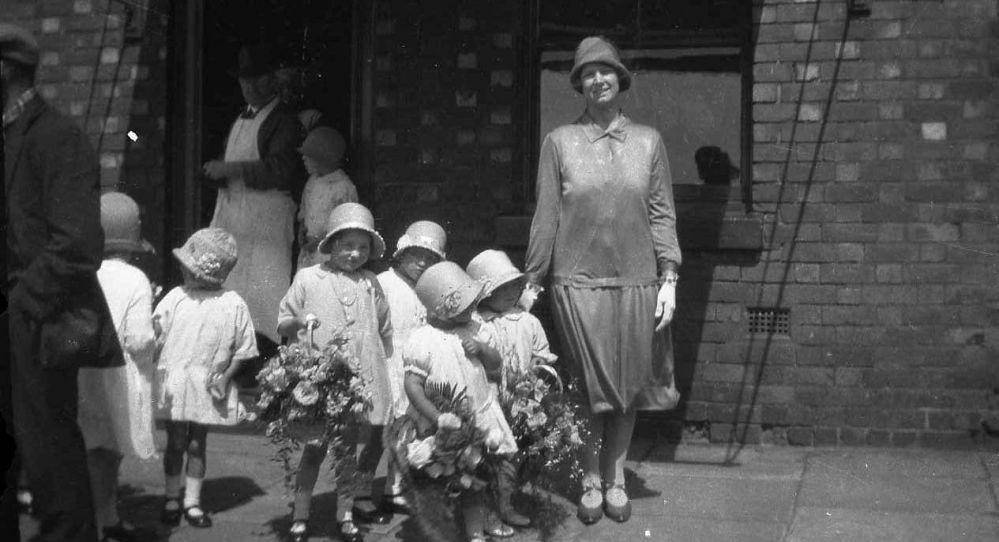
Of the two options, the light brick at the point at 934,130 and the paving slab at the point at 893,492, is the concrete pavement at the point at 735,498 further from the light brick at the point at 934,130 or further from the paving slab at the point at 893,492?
the light brick at the point at 934,130

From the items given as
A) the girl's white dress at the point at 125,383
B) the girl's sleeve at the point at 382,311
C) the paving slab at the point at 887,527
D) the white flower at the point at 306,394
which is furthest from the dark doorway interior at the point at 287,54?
the paving slab at the point at 887,527

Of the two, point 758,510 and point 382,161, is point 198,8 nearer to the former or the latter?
point 382,161

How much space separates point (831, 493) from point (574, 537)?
1.44 metres

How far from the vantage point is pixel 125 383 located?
5.54 meters

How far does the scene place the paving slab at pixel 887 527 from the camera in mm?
5492

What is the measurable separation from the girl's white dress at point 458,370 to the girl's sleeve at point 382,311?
24.3 inches

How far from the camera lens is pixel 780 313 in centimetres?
753

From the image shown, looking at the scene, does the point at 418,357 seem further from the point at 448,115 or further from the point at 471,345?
the point at 448,115

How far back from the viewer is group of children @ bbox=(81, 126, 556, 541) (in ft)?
17.4

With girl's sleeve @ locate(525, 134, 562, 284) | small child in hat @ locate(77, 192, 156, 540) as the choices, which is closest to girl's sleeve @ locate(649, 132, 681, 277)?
girl's sleeve @ locate(525, 134, 562, 284)

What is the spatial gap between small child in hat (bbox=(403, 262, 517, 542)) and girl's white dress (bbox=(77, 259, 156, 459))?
117 centimetres

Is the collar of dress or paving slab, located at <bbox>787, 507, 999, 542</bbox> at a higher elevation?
the collar of dress

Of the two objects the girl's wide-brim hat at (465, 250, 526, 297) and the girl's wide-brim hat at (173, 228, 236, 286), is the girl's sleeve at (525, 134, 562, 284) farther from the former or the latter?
the girl's wide-brim hat at (173, 228, 236, 286)

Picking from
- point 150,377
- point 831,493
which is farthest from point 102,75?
point 831,493
